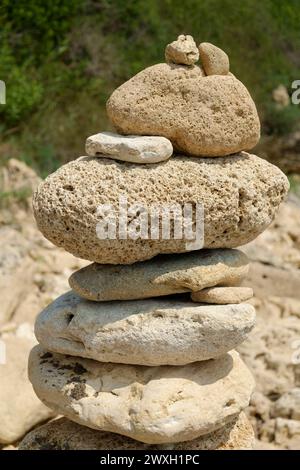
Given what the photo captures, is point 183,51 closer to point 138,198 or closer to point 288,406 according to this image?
point 138,198

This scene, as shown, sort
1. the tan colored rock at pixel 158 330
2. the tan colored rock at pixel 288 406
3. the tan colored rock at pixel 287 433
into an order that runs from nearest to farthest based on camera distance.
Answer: the tan colored rock at pixel 158 330 < the tan colored rock at pixel 287 433 < the tan colored rock at pixel 288 406

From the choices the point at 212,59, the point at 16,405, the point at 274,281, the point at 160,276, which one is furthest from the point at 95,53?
the point at 160,276

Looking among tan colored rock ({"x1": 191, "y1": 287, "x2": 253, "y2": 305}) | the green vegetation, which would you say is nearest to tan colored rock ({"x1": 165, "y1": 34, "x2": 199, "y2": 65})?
tan colored rock ({"x1": 191, "y1": 287, "x2": 253, "y2": 305})

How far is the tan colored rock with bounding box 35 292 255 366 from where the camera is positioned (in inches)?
178

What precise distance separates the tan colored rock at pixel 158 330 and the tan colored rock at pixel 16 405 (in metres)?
1.64

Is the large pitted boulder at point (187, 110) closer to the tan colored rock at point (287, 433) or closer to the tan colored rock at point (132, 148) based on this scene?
the tan colored rock at point (132, 148)

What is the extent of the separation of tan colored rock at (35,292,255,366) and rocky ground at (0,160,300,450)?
182 centimetres

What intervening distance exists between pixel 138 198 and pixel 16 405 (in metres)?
2.55

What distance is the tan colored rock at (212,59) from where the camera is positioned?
15.5 feet

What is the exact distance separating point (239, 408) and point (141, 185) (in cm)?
151

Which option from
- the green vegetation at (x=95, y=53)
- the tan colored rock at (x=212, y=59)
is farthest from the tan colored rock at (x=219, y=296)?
the green vegetation at (x=95, y=53)
